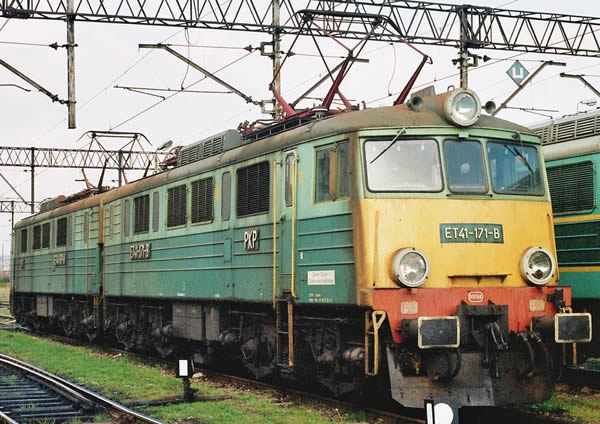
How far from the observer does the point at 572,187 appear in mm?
14648

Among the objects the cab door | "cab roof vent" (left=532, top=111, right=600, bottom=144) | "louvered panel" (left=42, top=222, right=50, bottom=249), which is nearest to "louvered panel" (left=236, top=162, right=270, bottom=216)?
the cab door

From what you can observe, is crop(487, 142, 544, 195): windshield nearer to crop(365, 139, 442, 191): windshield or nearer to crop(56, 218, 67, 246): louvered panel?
crop(365, 139, 442, 191): windshield

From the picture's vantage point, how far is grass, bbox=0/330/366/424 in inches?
467

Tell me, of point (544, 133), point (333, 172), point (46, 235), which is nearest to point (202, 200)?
point (333, 172)

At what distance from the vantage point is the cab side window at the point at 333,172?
11812 millimetres

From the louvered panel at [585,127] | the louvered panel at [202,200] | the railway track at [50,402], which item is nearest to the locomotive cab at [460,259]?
A: the louvered panel at [585,127]

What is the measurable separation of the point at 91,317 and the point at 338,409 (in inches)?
497

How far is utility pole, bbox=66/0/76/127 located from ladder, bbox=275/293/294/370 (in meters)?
8.71

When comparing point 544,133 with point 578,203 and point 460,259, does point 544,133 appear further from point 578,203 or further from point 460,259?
point 460,259

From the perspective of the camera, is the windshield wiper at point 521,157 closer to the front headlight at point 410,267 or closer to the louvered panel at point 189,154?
the front headlight at point 410,267

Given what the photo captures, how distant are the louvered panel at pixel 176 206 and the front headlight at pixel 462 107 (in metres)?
6.50

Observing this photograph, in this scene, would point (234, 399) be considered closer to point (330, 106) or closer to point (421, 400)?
point (421, 400)

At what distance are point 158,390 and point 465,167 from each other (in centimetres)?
596

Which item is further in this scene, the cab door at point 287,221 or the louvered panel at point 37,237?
the louvered panel at point 37,237
